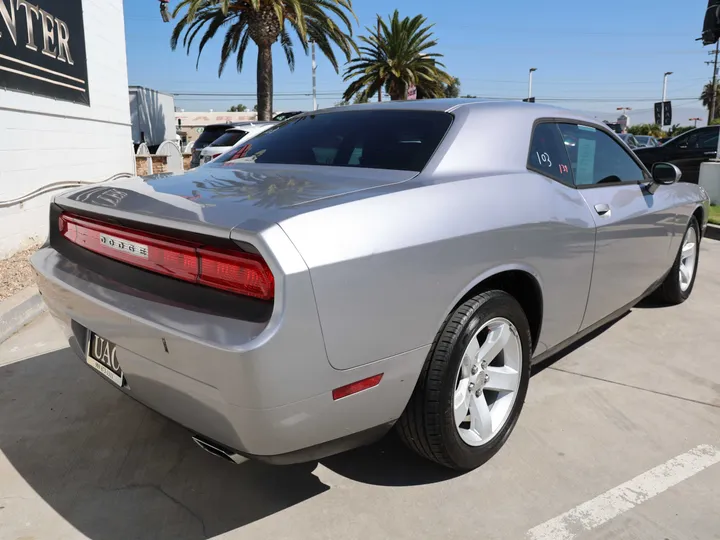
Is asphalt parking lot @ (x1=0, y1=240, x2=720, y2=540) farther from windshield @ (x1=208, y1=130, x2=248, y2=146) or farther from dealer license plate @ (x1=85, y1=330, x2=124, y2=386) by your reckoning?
windshield @ (x1=208, y1=130, x2=248, y2=146)

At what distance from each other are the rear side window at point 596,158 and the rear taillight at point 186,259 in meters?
1.93

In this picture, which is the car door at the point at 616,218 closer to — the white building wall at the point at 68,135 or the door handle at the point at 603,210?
the door handle at the point at 603,210

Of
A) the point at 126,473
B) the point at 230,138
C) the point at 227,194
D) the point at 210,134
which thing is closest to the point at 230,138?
the point at 230,138

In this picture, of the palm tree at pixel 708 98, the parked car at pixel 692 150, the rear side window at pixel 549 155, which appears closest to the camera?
the rear side window at pixel 549 155

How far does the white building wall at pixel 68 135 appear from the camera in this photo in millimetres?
6023

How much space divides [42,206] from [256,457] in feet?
19.4

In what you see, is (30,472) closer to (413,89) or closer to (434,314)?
(434,314)

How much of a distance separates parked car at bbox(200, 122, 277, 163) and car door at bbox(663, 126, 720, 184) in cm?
841

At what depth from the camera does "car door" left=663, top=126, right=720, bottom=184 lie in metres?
12.0

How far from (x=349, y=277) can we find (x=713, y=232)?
772 centimetres

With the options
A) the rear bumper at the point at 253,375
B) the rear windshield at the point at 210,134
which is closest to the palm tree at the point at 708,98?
the rear windshield at the point at 210,134

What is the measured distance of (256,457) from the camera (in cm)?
185

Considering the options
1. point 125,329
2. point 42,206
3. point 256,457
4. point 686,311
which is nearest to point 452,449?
point 256,457

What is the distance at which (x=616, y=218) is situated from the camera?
10.2 ft
